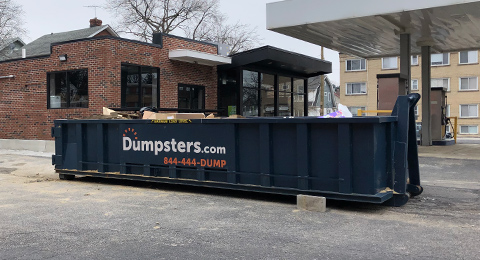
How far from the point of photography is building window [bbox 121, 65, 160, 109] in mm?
16094

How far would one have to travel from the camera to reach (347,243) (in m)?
4.98

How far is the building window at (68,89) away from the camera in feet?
52.2

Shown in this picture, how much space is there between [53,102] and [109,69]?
3.32m

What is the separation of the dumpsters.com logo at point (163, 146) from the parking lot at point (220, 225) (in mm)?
827

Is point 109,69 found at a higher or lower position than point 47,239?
higher

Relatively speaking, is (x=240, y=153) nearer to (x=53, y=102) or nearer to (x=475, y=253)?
(x=475, y=253)

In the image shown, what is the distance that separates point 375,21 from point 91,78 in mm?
10366

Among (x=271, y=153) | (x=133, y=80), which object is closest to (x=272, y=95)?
(x=133, y=80)

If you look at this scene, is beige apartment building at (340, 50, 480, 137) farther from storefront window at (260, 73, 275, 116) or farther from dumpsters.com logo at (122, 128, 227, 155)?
dumpsters.com logo at (122, 128, 227, 155)

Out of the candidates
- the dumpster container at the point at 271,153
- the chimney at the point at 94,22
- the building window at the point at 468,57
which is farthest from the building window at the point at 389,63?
the dumpster container at the point at 271,153

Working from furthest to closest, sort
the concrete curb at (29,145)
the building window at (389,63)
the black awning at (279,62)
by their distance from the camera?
the building window at (389,63)
the black awning at (279,62)
the concrete curb at (29,145)

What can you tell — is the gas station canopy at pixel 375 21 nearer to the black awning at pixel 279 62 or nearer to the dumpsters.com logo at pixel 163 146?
the black awning at pixel 279 62

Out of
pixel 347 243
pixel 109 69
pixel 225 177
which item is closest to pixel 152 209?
pixel 225 177

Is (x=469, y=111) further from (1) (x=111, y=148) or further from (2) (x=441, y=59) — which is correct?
(1) (x=111, y=148)
